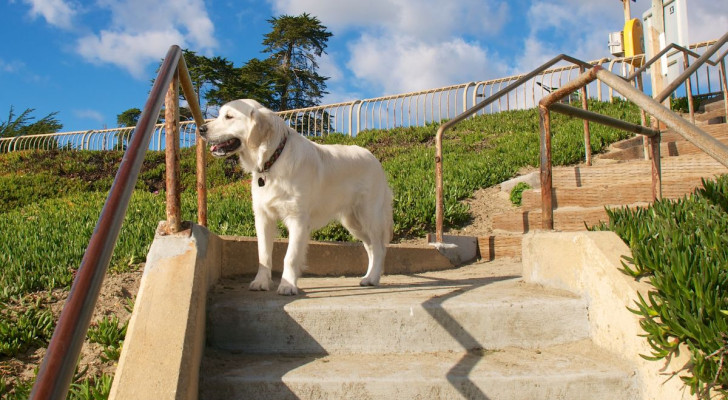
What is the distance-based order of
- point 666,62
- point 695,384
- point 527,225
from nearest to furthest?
point 695,384 < point 527,225 < point 666,62

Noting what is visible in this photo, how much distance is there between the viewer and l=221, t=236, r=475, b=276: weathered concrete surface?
3.69 m

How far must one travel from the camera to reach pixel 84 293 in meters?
1.20

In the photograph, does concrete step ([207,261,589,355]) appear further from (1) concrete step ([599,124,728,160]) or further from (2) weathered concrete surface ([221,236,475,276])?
(1) concrete step ([599,124,728,160])

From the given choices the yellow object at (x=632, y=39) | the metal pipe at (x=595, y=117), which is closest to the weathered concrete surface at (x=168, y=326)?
the metal pipe at (x=595, y=117)

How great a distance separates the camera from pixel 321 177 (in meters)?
3.61

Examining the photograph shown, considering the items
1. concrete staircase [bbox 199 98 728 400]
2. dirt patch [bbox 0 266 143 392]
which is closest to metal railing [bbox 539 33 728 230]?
concrete staircase [bbox 199 98 728 400]

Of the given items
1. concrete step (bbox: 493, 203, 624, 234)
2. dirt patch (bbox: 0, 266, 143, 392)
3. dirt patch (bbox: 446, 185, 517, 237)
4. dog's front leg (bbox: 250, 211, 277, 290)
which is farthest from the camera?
dirt patch (bbox: 446, 185, 517, 237)

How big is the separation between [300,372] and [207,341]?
2.02 feet

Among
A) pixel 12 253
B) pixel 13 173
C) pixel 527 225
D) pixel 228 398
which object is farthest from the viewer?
pixel 13 173

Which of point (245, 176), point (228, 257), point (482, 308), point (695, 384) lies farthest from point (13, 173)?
point (695, 384)

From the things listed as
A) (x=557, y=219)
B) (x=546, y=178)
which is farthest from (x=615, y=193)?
(x=546, y=178)

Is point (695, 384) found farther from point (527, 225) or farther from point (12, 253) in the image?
point (12, 253)

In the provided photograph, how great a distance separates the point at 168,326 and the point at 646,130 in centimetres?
339

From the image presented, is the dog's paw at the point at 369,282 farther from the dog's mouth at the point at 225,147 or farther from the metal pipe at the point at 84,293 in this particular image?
the metal pipe at the point at 84,293
